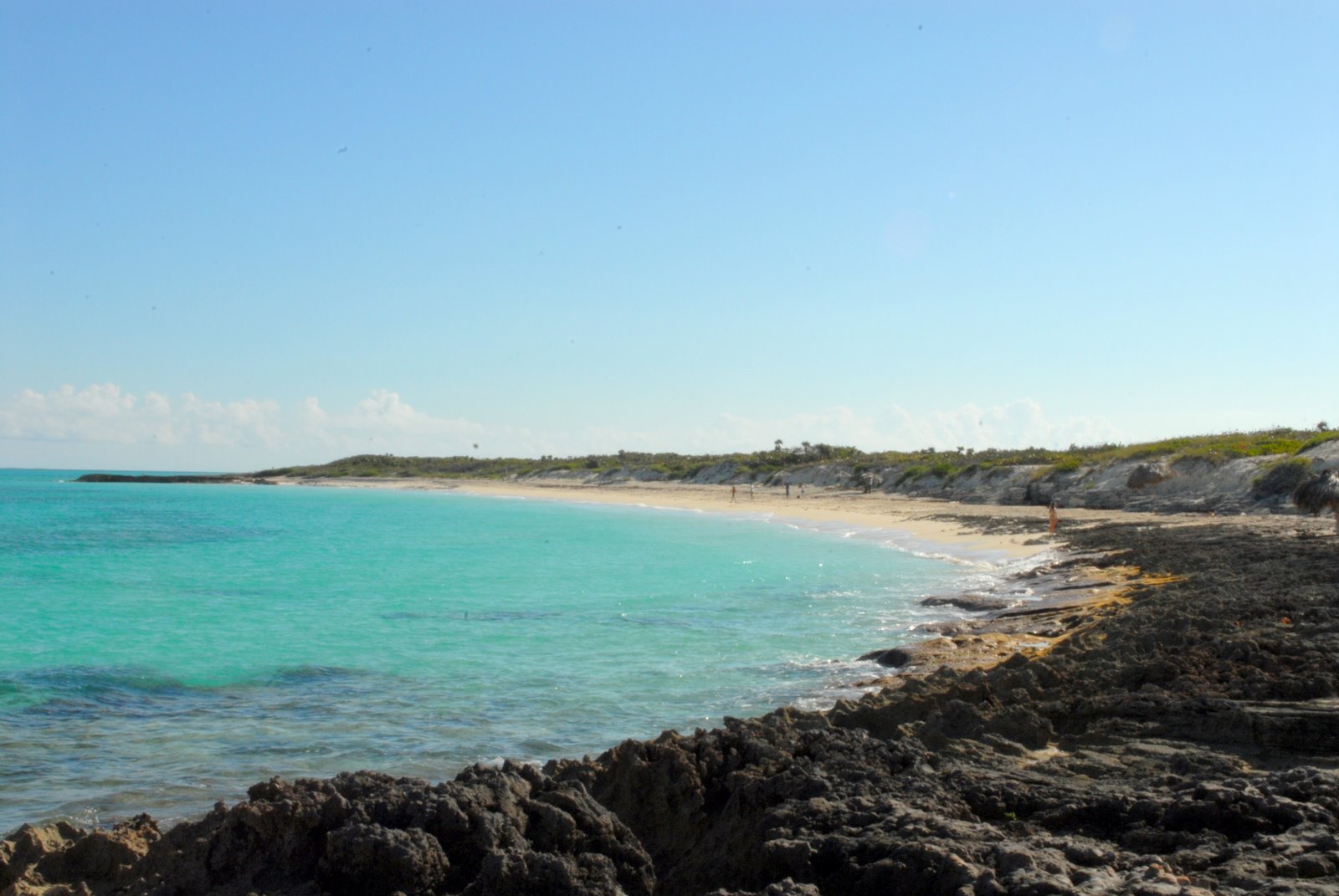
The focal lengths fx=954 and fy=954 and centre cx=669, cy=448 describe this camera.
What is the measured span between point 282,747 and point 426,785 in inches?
176

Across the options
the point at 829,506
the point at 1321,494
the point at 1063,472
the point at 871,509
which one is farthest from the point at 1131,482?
the point at 1321,494

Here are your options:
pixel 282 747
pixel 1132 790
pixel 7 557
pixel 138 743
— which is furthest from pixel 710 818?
pixel 7 557

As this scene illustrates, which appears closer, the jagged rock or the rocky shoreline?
the rocky shoreline

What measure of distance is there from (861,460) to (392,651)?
54.9 m

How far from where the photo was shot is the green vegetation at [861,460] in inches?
1428

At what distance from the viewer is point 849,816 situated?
4.74m

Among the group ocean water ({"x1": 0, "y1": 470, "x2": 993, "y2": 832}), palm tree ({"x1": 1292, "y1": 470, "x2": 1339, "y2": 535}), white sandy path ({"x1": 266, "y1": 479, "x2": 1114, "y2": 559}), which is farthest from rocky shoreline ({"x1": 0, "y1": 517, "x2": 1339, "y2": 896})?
white sandy path ({"x1": 266, "y1": 479, "x2": 1114, "y2": 559})

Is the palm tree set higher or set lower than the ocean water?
higher

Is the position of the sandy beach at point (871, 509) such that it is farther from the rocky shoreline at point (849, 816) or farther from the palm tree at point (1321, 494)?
the rocky shoreline at point (849, 816)

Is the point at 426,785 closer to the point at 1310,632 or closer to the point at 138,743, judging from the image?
the point at 138,743

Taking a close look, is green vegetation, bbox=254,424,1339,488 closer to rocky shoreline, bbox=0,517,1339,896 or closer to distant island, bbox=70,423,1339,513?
distant island, bbox=70,423,1339,513

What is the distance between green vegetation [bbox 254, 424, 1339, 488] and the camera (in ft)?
119

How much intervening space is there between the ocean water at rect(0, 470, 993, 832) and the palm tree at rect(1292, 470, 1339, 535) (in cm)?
680

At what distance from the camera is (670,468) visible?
8600cm
